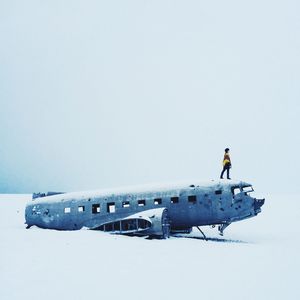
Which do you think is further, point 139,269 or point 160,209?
point 160,209

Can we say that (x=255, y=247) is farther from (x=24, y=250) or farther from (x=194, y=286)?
(x=24, y=250)

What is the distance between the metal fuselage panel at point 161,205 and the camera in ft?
71.9

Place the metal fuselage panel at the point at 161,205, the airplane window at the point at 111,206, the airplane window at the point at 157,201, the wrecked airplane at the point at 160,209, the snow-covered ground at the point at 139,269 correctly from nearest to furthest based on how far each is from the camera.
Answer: the snow-covered ground at the point at 139,269 → the wrecked airplane at the point at 160,209 → the metal fuselage panel at the point at 161,205 → the airplane window at the point at 157,201 → the airplane window at the point at 111,206

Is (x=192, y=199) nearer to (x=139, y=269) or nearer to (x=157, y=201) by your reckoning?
(x=157, y=201)

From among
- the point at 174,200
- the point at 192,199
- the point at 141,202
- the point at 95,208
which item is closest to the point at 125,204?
the point at 141,202

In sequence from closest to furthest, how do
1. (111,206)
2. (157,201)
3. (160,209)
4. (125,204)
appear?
1. (160,209)
2. (157,201)
3. (125,204)
4. (111,206)

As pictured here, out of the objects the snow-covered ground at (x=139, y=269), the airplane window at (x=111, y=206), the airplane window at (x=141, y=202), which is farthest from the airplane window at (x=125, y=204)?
the snow-covered ground at (x=139, y=269)

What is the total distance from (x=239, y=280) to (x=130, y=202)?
42.5 ft

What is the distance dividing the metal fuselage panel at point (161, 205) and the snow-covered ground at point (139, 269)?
364cm

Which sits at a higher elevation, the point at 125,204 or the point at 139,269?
the point at 125,204

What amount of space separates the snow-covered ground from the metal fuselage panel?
143 inches

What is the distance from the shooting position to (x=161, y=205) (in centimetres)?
2255

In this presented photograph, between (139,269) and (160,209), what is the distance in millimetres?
9630

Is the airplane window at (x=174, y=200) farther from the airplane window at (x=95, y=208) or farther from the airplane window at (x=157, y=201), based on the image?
the airplane window at (x=95, y=208)
